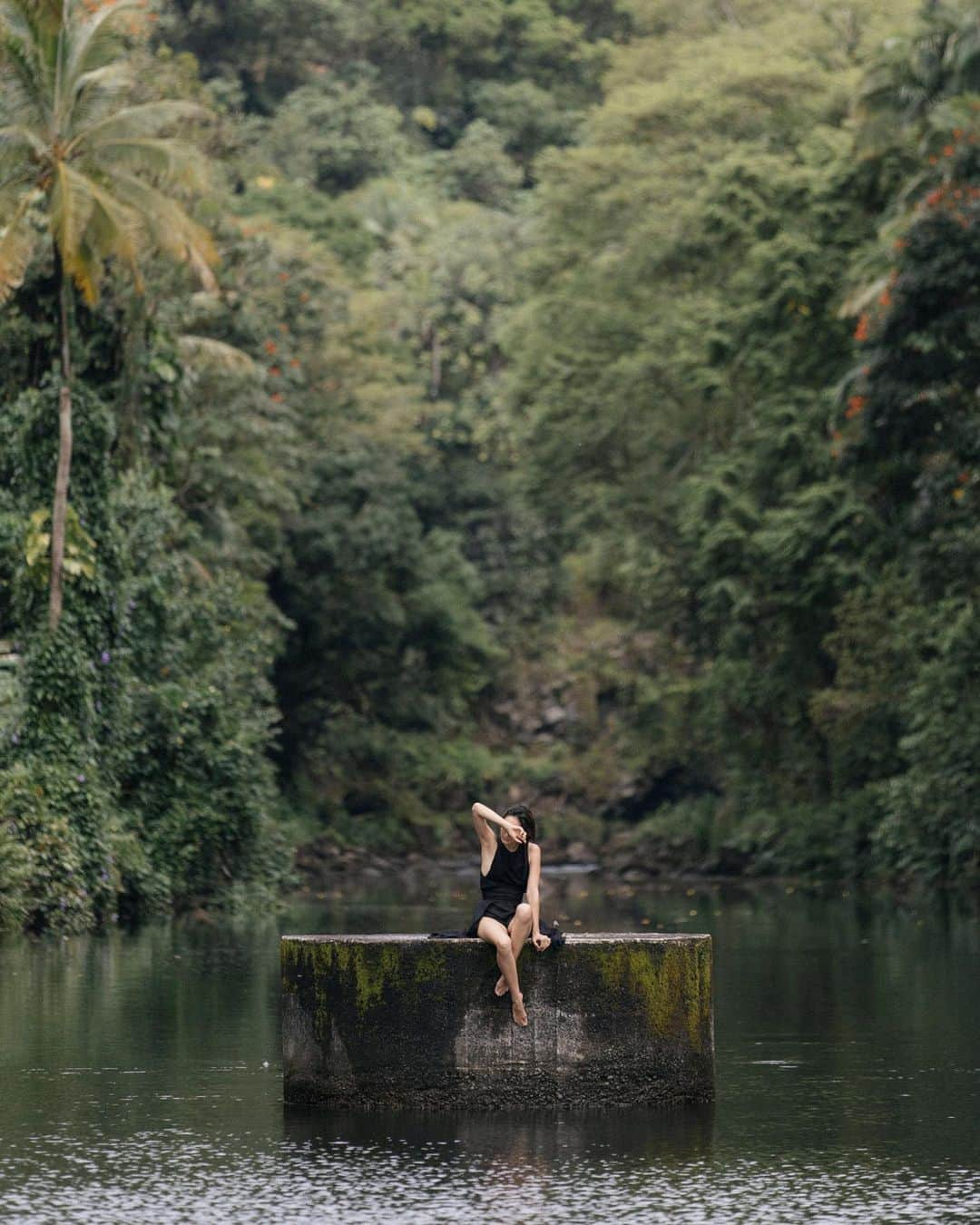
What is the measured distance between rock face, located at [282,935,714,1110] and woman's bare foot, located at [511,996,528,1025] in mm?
43

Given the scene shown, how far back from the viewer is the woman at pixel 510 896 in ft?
40.7

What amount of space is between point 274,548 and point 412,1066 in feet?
128

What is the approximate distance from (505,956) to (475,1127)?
910mm

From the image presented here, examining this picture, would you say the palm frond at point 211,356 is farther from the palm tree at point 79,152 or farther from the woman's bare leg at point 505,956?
the woman's bare leg at point 505,956

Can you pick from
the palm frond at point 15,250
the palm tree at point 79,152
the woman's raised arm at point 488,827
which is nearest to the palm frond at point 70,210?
the palm tree at point 79,152

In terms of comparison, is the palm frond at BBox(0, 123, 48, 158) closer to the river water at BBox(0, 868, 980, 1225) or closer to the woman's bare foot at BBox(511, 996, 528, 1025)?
the river water at BBox(0, 868, 980, 1225)

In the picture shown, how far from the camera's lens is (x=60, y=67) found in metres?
30.3

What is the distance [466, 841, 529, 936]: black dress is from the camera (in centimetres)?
1257

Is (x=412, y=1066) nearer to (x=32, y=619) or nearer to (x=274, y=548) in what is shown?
(x=32, y=619)

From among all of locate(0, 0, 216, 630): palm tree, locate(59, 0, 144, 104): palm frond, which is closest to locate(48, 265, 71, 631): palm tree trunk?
locate(0, 0, 216, 630): palm tree

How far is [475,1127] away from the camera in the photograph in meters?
12.1

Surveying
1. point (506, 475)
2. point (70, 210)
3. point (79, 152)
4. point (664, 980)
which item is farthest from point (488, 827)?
point (506, 475)

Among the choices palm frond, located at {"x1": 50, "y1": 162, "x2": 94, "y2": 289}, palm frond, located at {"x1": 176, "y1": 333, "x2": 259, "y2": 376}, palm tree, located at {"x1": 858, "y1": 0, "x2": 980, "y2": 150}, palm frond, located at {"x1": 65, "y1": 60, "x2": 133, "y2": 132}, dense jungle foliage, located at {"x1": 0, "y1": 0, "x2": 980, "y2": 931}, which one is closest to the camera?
palm frond, located at {"x1": 50, "y1": 162, "x2": 94, "y2": 289}

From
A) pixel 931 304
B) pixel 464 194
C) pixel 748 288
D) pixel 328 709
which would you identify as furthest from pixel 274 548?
pixel 464 194
